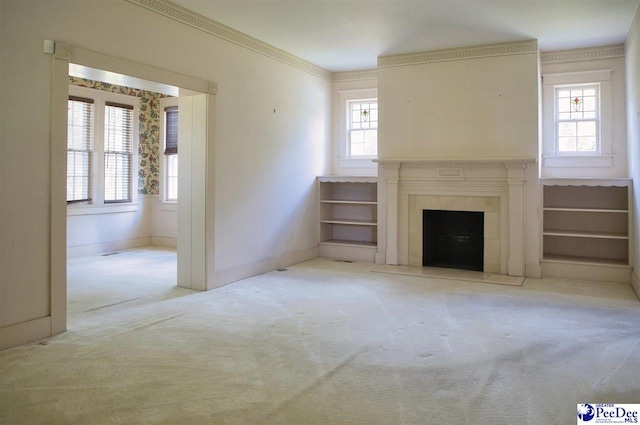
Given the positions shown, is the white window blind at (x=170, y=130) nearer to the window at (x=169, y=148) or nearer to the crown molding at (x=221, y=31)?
the window at (x=169, y=148)

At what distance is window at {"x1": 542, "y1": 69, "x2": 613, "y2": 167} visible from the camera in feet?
22.3

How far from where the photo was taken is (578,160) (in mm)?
6953

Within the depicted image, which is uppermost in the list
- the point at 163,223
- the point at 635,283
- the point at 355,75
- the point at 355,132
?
the point at 355,75

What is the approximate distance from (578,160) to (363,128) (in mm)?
3517

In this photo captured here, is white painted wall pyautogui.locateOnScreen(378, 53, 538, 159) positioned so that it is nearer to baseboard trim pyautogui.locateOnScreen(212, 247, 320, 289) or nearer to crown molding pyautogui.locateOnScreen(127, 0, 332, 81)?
crown molding pyautogui.locateOnScreen(127, 0, 332, 81)

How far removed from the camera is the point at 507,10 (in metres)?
5.38

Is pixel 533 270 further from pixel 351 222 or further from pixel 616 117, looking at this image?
pixel 351 222

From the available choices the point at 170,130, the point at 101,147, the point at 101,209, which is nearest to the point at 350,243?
the point at 170,130

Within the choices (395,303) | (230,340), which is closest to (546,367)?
(395,303)

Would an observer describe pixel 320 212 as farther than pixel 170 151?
No

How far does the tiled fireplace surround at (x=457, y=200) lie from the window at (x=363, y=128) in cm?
113

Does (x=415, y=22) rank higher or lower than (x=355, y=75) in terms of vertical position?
lower

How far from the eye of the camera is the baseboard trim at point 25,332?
3676mm

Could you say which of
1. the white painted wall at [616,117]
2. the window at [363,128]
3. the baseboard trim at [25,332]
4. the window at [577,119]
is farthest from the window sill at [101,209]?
the white painted wall at [616,117]
